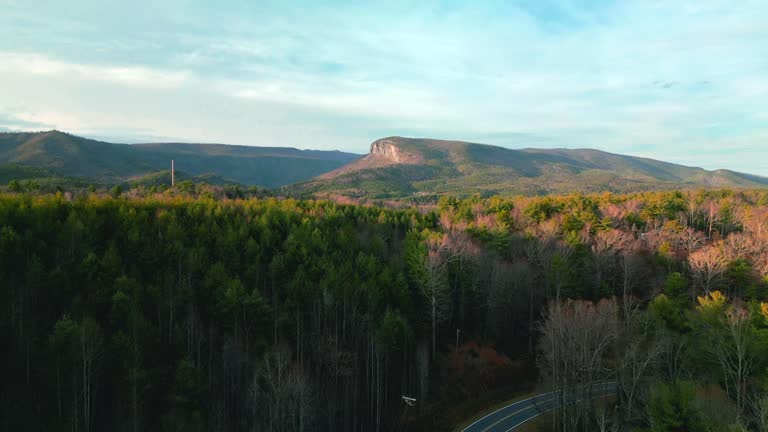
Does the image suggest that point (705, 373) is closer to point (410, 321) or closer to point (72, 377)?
point (410, 321)

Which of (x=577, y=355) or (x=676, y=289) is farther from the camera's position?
(x=676, y=289)

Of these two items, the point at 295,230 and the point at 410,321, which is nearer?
the point at 410,321

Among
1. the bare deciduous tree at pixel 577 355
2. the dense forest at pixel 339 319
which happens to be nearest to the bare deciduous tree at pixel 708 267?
the dense forest at pixel 339 319

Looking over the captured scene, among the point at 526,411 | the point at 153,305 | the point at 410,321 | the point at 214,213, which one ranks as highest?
the point at 214,213

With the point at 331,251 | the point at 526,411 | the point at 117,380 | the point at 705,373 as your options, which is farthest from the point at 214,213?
the point at 705,373

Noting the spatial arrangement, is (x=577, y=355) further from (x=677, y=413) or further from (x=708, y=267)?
(x=708, y=267)

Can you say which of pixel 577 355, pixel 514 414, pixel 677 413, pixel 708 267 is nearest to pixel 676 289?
pixel 708 267
